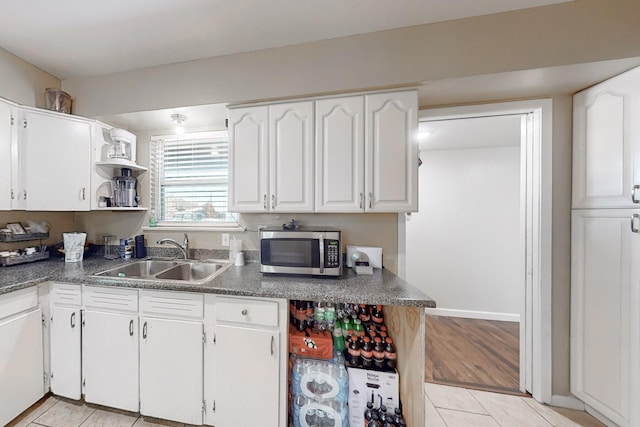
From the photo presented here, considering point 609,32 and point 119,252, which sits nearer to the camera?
point 609,32

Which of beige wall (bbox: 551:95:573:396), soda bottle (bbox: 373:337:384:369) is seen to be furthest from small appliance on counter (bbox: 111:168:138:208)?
beige wall (bbox: 551:95:573:396)

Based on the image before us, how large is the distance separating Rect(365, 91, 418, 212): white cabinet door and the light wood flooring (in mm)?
1504

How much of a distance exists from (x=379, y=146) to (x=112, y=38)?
1972 mm

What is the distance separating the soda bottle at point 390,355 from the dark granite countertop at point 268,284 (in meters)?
0.37

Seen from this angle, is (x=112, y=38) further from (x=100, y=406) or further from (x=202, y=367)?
(x=100, y=406)

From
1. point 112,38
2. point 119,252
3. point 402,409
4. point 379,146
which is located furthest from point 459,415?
point 112,38

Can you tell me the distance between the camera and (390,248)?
5.90ft

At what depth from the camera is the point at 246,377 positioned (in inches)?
50.4

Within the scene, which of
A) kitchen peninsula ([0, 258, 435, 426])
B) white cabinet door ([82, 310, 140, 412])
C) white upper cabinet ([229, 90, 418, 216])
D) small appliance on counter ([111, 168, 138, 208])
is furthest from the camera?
small appliance on counter ([111, 168, 138, 208])

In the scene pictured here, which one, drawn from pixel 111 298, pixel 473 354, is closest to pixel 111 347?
pixel 111 298

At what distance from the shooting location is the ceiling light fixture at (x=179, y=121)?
6.23 feet

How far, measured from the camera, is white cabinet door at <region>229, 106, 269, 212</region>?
1677 mm

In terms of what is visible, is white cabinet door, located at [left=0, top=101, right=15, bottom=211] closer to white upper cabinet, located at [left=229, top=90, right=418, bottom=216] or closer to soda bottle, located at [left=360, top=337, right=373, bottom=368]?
white upper cabinet, located at [left=229, top=90, right=418, bottom=216]

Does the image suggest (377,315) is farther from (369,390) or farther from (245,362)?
(245,362)
